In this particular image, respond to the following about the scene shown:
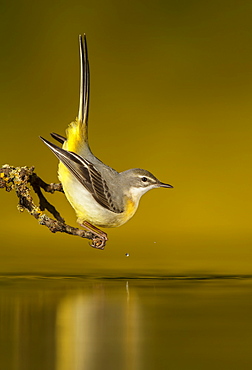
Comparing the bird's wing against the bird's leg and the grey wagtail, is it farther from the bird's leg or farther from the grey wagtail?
the bird's leg

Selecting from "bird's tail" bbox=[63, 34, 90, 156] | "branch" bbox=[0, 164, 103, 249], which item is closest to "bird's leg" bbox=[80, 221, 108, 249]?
"branch" bbox=[0, 164, 103, 249]

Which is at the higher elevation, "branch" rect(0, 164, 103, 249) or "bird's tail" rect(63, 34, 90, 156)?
"bird's tail" rect(63, 34, 90, 156)

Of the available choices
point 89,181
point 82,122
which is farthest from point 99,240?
point 82,122

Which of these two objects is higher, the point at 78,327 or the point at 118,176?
the point at 118,176

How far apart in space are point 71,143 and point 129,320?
1.04 meters

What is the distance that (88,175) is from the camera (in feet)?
15.8

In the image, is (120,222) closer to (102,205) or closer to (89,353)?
(102,205)

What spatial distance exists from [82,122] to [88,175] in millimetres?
326

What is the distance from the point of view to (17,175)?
4.54m

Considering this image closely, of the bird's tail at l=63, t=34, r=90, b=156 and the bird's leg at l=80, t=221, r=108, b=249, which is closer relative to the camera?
the bird's leg at l=80, t=221, r=108, b=249

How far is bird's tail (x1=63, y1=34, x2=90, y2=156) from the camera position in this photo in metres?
4.91

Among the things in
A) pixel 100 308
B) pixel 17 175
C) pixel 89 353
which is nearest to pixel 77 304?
pixel 100 308

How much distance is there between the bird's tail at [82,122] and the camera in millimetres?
4910

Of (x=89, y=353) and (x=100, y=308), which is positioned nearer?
(x=89, y=353)
